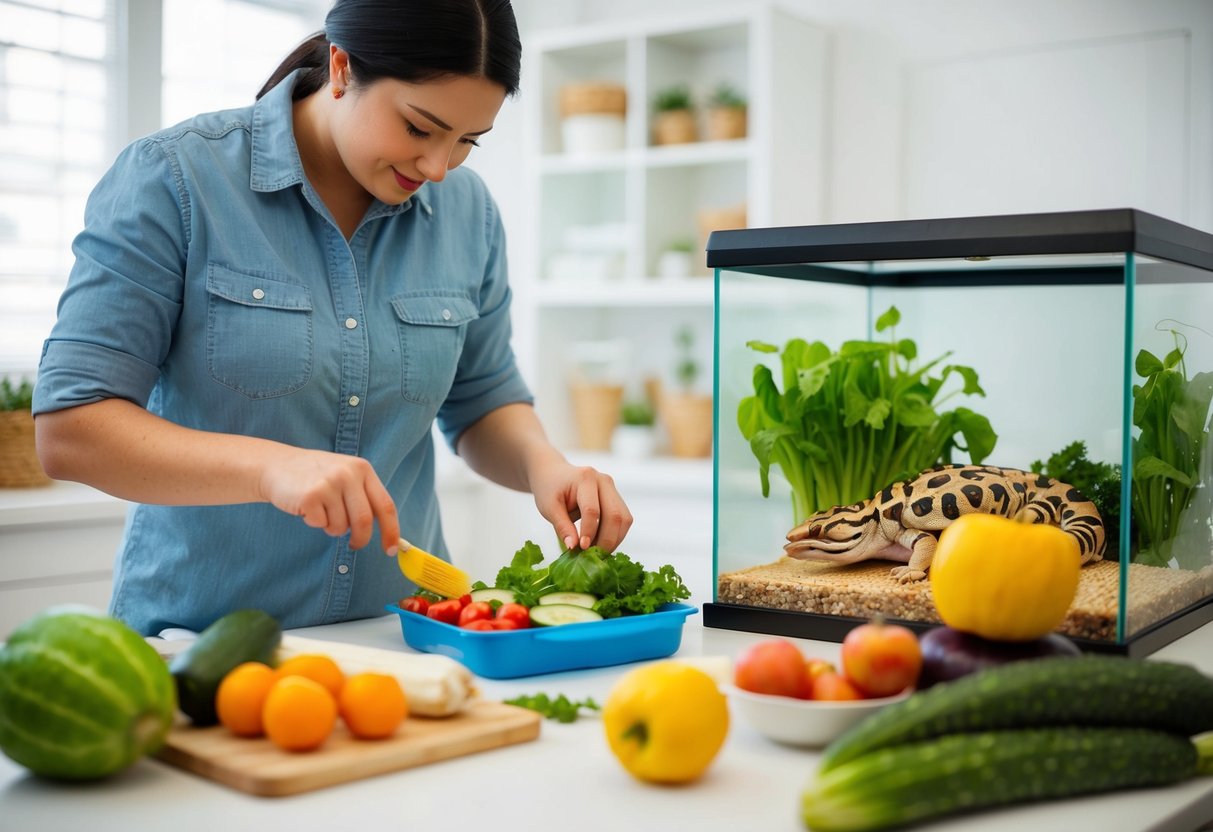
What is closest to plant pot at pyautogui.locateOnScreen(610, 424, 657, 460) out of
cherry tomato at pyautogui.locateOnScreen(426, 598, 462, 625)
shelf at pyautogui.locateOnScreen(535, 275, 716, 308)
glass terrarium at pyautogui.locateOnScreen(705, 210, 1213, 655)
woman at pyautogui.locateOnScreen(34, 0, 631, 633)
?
shelf at pyautogui.locateOnScreen(535, 275, 716, 308)

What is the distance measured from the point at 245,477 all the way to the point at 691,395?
2.69 m

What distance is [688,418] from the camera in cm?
386

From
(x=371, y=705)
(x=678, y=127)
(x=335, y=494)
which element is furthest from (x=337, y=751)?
(x=678, y=127)

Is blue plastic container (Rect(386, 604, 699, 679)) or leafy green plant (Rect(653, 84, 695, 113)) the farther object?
leafy green plant (Rect(653, 84, 695, 113))

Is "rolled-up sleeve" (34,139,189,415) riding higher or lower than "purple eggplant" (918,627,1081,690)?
higher

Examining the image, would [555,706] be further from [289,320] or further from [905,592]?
[289,320]

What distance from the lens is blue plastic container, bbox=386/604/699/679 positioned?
1241 millimetres

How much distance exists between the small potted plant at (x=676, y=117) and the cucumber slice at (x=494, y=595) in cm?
270

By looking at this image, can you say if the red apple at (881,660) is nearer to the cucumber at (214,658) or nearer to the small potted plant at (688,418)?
the cucumber at (214,658)

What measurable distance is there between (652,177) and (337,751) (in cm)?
315

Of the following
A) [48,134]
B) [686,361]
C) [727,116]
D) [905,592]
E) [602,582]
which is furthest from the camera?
[686,361]

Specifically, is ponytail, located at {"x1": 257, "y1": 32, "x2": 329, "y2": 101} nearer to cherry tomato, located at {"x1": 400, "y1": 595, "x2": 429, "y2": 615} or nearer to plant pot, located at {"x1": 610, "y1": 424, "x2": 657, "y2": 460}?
cherry tomato, located at {"x1": 400, "y1": 595, "x2": 429, "y2": 615}

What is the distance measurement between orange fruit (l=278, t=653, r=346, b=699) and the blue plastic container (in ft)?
0.74

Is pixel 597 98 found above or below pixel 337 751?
above
